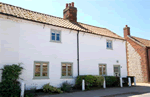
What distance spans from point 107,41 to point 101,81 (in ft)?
16.0

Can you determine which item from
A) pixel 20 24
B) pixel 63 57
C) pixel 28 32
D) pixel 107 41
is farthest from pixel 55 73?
pixel 107 41

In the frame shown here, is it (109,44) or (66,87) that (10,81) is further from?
(109,44)

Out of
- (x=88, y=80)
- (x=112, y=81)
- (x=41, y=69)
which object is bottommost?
(x=112, y=81)

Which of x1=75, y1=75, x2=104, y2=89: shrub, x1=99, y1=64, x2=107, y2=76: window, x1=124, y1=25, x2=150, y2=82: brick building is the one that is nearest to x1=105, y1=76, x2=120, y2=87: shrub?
x1=99, y1=64, x2=107, y2=76: window

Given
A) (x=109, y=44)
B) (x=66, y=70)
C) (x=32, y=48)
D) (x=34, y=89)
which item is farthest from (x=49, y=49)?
(x=109, y=44)

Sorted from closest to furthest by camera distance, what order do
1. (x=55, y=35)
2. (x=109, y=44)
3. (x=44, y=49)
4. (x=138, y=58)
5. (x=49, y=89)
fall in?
(x=49, y=89)
(x=44, y=49)
(x=55, y=35)
(x=109, y=44)
(x=138, y=58)

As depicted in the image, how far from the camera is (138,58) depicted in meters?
21.5

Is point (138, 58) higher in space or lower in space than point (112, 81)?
higher

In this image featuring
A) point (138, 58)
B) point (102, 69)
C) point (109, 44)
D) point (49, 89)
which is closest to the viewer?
point (49, 89)

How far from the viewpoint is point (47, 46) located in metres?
12.0

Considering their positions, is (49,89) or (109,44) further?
(109,44)

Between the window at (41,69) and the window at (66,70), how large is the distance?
1481 mm

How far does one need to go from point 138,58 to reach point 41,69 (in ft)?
50.9

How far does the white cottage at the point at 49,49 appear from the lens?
1048cm
